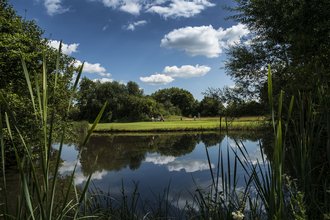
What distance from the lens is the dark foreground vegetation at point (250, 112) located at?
3.61ft

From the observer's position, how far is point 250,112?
30.8 feet

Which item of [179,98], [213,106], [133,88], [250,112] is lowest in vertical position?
[250,112]

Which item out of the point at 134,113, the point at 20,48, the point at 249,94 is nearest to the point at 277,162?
the point at 249,94

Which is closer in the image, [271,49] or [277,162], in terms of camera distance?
[277,162]

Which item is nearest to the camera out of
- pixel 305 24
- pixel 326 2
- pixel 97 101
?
pixel 326 2

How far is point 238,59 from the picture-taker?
10234 mm

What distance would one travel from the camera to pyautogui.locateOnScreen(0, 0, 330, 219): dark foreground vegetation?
3.61ft

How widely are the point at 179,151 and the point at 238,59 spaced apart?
949cm

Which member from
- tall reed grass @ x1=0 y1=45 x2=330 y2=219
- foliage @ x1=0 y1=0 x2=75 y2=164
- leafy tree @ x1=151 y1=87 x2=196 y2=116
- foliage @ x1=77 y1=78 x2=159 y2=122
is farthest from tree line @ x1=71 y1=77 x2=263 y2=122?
tall reed grass @ x1=0 y1=45 x2=330 y2=219

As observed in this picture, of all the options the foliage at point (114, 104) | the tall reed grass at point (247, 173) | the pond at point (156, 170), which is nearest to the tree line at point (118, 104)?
the foliage at point (114, 104)

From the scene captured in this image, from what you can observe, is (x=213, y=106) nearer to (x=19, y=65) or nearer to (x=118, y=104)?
(x=19, y=65)

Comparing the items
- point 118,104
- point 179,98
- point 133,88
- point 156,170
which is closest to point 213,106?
point 156,170

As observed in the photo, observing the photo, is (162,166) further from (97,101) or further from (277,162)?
(97,101)

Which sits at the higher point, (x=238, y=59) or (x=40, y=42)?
(x=40, y=42)
